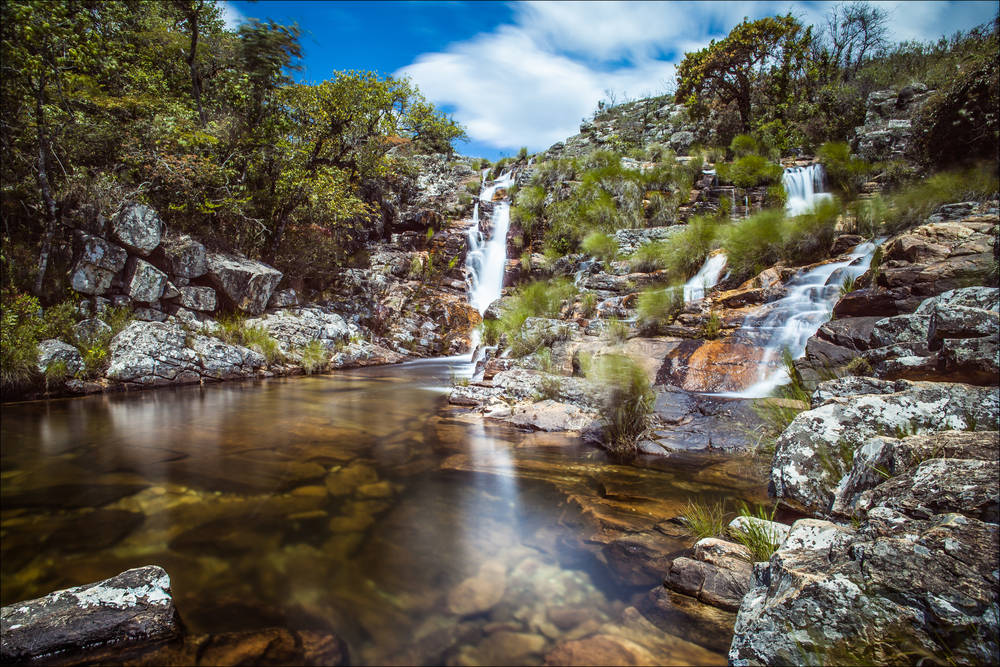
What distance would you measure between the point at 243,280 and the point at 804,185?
57.2ft

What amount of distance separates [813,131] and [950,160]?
23.2 ft

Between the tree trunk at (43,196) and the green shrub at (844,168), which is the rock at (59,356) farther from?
the green shrub at (844,168)

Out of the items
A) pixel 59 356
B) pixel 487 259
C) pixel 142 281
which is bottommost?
pixel 59 356

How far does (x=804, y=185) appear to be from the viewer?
14.0 m

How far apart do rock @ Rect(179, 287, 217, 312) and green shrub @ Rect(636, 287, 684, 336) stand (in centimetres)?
1055

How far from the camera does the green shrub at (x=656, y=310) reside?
8.30 metres

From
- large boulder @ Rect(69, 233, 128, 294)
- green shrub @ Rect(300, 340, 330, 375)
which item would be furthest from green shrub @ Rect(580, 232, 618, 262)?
large boulder @ Rect(69, 233, 128, 294)

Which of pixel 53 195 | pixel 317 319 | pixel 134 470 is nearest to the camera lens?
pixel 134 470

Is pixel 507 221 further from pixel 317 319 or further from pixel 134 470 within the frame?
pixel 134 470

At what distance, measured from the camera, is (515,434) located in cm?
591

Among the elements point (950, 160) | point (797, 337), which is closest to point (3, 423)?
point (797, 337)

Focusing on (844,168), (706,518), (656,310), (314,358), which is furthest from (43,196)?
(844,168)

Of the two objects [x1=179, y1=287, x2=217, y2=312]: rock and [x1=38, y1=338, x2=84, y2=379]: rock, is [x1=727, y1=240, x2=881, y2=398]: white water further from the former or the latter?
[x1=179, y1=287, x2=217, y2=312]: rock

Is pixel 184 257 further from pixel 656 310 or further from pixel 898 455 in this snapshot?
pixel 898 455
